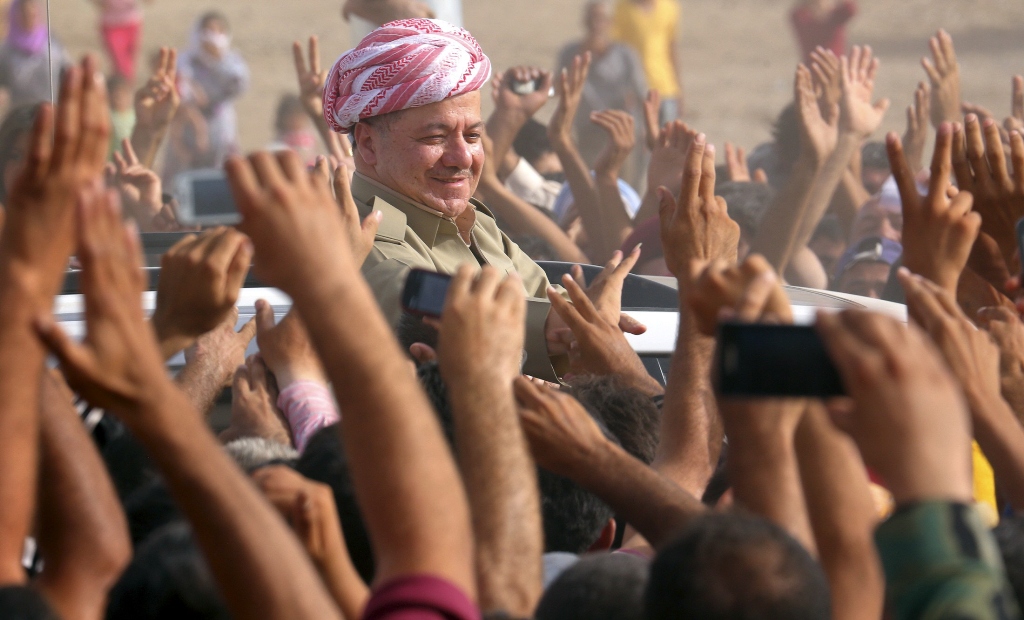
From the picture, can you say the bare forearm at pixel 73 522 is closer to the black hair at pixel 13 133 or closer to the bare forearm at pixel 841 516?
the bare forearm at pixel 841 516

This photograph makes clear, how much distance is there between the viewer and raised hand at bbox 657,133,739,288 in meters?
2.95

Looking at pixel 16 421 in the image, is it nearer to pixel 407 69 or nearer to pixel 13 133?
pixel 407 69

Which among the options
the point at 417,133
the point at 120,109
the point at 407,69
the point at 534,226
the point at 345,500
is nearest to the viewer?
the point at 345,500

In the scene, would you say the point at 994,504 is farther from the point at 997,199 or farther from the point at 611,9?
the point at 611,9

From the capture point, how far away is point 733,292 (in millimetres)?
1833

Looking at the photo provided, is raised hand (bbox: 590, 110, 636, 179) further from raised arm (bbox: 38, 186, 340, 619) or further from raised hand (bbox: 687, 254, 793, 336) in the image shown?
raised arm (bbox: 38, 186, 340, 619)

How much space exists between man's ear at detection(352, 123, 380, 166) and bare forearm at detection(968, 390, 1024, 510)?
6.40 ft

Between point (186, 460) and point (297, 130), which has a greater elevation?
point (186, 460)

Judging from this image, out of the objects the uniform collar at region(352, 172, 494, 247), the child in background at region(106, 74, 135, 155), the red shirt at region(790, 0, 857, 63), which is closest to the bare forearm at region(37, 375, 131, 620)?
the uniform collar at region(352, 172, 494, 247)

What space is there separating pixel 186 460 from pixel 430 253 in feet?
6.80

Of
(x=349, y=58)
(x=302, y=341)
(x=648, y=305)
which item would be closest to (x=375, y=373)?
(x=302, y=341)

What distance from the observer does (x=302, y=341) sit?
9.29 ft

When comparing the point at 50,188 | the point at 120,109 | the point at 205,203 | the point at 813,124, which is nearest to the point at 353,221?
the point at 50,188

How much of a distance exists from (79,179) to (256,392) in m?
1.23
